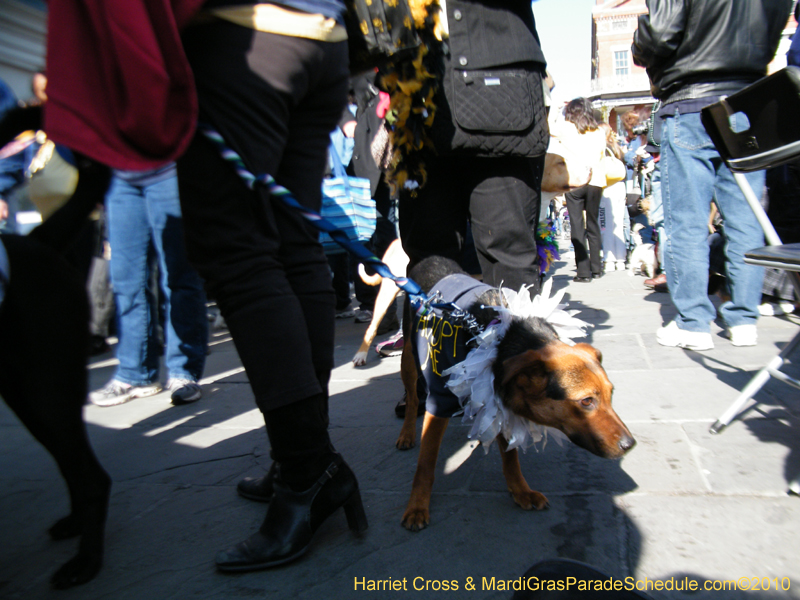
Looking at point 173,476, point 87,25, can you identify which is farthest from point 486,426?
point 87,25

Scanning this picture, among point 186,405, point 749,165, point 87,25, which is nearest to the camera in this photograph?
point 87,25

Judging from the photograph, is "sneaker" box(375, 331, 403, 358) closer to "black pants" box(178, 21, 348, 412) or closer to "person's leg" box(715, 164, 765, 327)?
"person's leg" box(715, 164, 765, 327)

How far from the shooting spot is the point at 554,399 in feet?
5.71

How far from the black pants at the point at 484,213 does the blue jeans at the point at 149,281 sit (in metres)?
1.46

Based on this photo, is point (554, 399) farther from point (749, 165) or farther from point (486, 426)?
point (749, 165)

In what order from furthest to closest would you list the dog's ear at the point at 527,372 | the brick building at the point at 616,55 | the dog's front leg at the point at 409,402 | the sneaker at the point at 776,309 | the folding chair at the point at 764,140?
the brick building at the point at 616,55 < the sneaker at the point at 776,309 < the dog's front leg at the point at 409,402 < the folding chair at the point at 764,140 < the dog's ear at the point at 527,372

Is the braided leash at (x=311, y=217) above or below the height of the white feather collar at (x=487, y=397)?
above

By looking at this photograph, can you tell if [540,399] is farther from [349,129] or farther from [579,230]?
[579,230]

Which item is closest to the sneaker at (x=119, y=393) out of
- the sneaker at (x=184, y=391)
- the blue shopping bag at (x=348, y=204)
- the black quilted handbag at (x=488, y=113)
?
the sneaker at (x=184, y=391)

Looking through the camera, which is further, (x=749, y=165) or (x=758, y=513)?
(x=749, y=165)

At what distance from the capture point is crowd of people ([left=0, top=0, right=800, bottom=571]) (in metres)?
1.32

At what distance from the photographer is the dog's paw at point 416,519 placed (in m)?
1.74

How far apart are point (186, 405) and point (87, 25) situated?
2432 mm

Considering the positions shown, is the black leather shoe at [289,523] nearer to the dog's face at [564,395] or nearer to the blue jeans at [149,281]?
the dog's face at [564,395]
